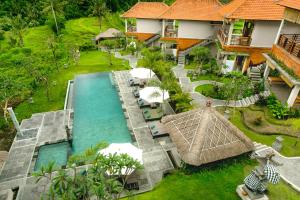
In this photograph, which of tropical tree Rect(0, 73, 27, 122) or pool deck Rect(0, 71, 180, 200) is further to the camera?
tropical tree Rect(0, 73, 27, 122)

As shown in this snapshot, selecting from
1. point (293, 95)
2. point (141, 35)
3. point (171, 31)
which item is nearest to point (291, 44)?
point (293, 95)

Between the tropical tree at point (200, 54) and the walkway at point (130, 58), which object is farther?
the walkway at point (130, 58)

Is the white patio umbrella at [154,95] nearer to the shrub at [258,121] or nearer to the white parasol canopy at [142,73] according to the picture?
the white parasol canopy at [142,73]

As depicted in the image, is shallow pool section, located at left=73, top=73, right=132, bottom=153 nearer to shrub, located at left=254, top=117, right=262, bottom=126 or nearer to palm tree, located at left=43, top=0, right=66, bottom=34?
shrub, located at left=254, top=117, right=262, bottom=126

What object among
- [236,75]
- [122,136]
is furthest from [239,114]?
[122,136]

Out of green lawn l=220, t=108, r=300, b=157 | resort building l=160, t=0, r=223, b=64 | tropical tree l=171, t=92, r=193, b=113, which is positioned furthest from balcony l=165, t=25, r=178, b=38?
green lawn l=220, t=108, r=300, b=157

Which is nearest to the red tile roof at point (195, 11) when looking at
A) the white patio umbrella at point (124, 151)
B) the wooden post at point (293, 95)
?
the wooden post at point (293, 95)

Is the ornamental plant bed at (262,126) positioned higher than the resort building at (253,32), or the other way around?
the resort building at (253,32)
